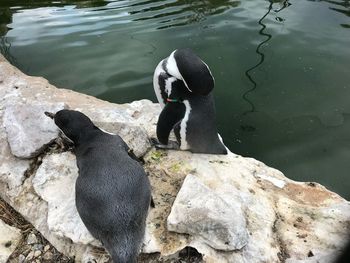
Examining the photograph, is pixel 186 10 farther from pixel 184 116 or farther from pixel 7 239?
pixel 7 239

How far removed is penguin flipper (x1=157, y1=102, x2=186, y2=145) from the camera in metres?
3.54

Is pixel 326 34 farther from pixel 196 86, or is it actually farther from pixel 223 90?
pixel 196 86

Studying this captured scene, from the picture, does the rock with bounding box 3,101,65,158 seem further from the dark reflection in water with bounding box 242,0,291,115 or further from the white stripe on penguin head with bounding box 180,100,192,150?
the dark reflection in water with bounding box 242,0,291,115

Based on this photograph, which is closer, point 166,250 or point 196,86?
point 166,250

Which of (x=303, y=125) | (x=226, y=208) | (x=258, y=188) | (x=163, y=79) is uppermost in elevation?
(x=163, y=79)


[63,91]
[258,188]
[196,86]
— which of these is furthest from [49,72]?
[258,188]

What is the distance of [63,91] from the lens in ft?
14.7

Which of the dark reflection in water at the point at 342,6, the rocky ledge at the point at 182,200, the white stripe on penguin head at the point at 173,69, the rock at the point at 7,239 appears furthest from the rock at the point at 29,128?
the dark reflection in water at the point at 342,6

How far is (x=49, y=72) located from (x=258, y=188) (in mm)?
3463

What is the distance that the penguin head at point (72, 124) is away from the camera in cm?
317

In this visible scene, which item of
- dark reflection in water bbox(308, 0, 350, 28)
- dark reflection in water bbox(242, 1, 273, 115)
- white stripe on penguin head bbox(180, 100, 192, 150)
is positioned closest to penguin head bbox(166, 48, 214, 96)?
white stripe on penguin head bbox(180, 100, 192, 150)

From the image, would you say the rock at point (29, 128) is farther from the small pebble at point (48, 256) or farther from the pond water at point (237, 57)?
the pond water at point (237, 57)

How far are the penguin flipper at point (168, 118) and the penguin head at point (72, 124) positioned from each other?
589 mm

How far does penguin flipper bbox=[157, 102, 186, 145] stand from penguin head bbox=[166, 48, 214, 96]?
A: 0.25 m
